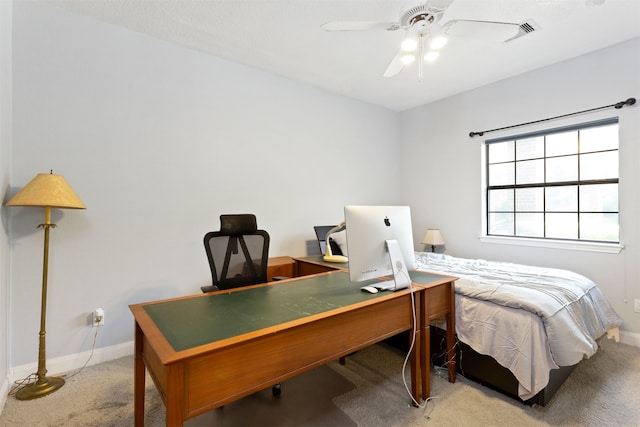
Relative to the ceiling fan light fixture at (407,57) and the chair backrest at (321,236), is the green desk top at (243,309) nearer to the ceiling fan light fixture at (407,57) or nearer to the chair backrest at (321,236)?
the chair backrest at (321,236)

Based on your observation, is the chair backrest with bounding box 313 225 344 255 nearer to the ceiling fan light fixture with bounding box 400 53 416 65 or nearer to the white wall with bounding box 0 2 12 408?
the ceiling fan light fixture with bounding box 400 53 416 65

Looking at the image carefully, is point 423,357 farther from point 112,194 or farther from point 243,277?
point 112,194

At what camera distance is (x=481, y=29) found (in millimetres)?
1918

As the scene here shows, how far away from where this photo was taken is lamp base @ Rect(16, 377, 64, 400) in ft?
6.35

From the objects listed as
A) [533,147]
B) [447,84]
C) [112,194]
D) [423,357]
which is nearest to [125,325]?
[112,194]

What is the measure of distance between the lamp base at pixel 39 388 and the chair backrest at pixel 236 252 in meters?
1.30

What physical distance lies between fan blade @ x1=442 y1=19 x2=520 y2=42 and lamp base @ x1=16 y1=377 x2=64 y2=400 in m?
3.59

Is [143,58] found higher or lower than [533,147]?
higher

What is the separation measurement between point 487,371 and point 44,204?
312 cm

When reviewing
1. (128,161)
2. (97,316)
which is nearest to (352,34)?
→ (128,161)

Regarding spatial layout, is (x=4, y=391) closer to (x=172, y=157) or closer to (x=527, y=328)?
(x=172, y=157)

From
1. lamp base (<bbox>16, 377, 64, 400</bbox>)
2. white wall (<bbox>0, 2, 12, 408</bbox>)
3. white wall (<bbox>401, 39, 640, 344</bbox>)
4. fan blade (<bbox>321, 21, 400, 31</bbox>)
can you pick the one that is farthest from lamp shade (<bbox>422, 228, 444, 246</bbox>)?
white wall (<bbox>0, 2, 12, 408</bbox>)

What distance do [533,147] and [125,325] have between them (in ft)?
15.3

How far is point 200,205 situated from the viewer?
2877 millimetres
